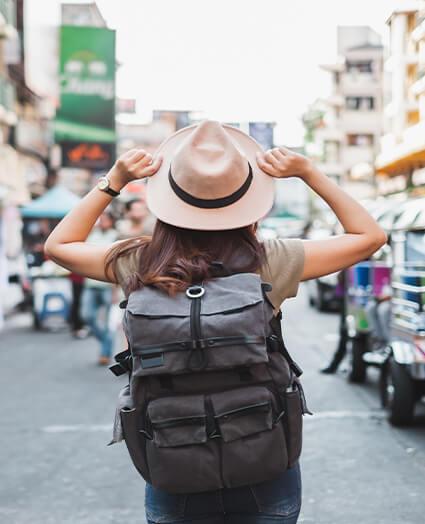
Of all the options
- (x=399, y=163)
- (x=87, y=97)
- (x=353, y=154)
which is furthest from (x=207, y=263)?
(x=353, y=154)

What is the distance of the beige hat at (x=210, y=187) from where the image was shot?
8.11 feet

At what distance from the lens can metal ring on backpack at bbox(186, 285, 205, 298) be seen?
7.65 feet

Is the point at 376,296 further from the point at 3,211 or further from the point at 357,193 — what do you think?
the point at 357,193

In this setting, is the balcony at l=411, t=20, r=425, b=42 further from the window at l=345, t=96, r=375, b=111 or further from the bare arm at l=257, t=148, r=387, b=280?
the window at l=345, t=96, r=375, b=111

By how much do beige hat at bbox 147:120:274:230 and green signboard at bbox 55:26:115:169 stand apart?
19.4m

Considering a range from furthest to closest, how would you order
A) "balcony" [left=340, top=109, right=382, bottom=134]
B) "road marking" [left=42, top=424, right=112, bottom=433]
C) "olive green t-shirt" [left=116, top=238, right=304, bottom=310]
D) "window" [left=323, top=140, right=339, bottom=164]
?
"window" [left=323, top=140, right=339, bottom=164] < "balcony" [left=340, top=109, right=382, bottom=134] < "road marking" [left=42, top=424, right=112, bottom=433] < "olive green t-shirt" [left=116, top=238, right=304, bottom=310]

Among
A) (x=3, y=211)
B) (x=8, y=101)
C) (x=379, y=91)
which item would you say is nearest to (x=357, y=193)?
Result: (x=379, y=91)

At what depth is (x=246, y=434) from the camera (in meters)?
2.32

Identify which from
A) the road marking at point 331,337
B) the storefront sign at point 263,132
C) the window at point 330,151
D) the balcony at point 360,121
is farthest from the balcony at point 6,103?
the window at point 330,151

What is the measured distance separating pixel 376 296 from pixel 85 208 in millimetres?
6637

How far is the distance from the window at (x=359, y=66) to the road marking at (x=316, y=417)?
6749 cm

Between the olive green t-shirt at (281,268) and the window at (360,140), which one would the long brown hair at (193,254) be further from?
the window at (360,140)

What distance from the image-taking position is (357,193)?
63594mm

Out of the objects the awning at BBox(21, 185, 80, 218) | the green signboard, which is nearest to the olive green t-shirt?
the awning at BBox(21, 185, 80, 218)
